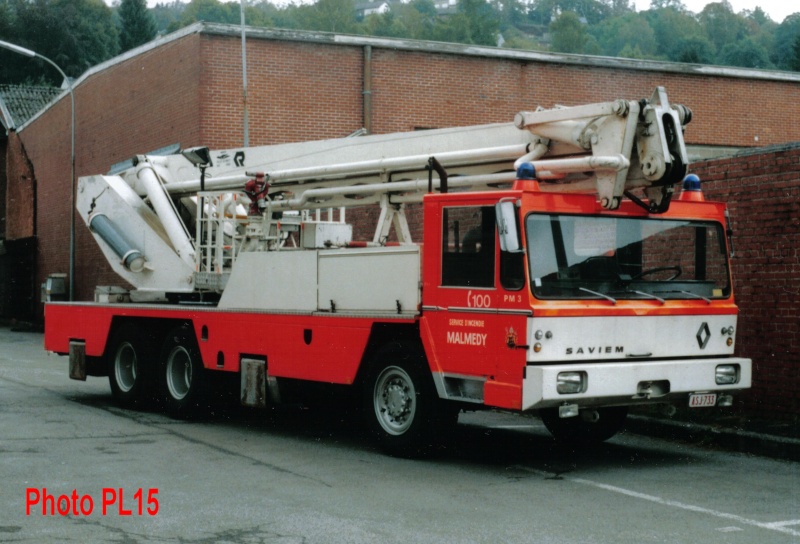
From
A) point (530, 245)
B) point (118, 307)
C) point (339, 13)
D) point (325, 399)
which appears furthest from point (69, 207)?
point (339, 13)

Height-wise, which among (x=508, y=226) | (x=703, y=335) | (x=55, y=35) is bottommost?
(x=703, y=335)

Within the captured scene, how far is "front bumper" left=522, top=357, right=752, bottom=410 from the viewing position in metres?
8.95

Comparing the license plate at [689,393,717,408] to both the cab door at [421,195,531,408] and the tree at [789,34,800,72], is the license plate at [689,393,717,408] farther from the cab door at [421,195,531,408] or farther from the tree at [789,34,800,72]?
the tree at [789,34,800,72]

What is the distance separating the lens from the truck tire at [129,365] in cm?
1401

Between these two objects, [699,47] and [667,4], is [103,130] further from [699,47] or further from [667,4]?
[667,4]

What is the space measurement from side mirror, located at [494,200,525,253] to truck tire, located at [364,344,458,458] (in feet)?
4.97

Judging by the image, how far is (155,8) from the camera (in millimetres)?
122812

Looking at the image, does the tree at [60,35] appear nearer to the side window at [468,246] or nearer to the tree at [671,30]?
the tree at [671,30]

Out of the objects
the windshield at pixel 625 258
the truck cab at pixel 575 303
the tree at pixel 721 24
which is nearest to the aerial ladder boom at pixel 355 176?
the windshield at pixel 625 258

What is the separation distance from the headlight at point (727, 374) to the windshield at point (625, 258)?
2.16ft

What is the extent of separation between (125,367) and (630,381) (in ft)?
24.9

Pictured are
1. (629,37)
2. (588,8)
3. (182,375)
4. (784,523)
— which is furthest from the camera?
(588,8)

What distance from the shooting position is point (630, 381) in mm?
9422

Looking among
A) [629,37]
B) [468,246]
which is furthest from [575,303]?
[629,37]
